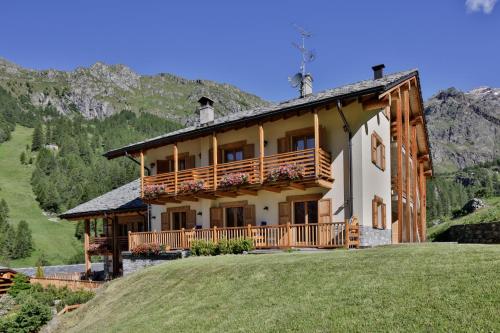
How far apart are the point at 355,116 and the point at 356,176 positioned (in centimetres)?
259

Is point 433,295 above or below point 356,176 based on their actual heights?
below

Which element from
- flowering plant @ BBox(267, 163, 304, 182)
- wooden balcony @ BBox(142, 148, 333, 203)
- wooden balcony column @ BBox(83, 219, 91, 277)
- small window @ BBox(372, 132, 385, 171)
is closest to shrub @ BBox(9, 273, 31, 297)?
wooden balcony column @ BBox(83, 219, 91, 277)

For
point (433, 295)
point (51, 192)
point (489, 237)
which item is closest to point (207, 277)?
point (433, 295)

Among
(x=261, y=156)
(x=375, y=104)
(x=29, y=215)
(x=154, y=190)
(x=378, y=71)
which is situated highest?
(x=378, y=71)

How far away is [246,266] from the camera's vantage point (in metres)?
14.5

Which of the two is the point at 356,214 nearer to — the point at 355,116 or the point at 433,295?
the point at 355,116

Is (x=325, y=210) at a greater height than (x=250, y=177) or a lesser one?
lesser

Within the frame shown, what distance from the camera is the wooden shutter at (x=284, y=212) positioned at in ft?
72.3

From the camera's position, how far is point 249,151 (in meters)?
24.0

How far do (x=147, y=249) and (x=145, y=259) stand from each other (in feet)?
2.02

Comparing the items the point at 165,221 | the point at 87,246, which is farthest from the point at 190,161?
the point at 87,246

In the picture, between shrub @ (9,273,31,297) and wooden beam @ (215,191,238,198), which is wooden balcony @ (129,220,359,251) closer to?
wooden beam @ (215,191,238,198)

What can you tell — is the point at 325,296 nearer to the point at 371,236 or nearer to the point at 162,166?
the point at 371,236

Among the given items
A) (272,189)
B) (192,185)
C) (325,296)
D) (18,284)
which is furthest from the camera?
(18,284)
